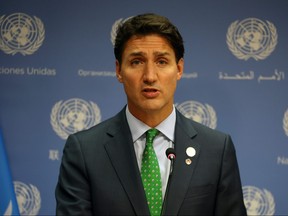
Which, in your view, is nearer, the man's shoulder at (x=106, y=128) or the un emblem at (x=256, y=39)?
the man's shoulder at (x=106, y=128)

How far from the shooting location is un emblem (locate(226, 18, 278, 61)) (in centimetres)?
324

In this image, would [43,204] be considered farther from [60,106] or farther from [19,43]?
[19,43]

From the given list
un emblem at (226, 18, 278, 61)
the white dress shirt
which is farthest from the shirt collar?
un emblem at (226, 18, 278, 61)

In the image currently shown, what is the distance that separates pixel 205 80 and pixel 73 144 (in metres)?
1.57

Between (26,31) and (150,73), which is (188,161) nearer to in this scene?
(150,73)

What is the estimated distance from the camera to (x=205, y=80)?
325cm

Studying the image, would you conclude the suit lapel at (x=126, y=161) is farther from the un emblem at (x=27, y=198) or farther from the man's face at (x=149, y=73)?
the un emblem at (x=27, y=198)

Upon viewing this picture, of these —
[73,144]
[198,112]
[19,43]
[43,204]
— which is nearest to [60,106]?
[19,43]

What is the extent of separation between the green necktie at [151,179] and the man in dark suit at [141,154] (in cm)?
2

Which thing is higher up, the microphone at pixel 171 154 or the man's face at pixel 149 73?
the man's face at pixel 149 73

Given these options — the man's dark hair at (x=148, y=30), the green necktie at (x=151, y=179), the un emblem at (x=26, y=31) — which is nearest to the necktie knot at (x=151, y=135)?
the green necktie at (x=151, y=179)

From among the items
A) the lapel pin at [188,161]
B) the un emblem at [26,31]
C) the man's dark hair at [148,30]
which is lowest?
→ the lapel pin at [188,161]

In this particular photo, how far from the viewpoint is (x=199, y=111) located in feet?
10.8

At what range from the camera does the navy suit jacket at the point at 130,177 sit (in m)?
1.82
